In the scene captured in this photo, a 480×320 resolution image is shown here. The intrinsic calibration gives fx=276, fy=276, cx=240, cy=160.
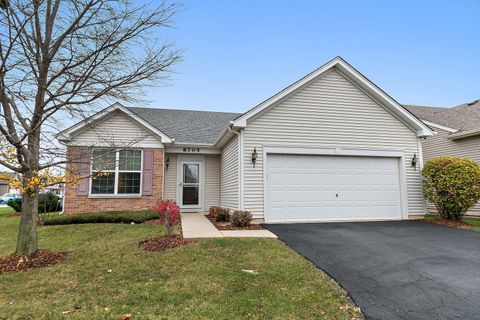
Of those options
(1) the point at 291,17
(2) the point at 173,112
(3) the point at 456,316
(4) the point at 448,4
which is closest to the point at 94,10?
(3) the point at 456,316

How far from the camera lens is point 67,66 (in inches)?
193

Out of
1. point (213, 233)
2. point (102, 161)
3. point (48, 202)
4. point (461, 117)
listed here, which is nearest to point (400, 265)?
point (213, 233)

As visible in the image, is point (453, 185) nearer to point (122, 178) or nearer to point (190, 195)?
point (190, 195)

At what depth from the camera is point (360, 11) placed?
1235 centimetres

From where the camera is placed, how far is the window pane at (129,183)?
424 inches

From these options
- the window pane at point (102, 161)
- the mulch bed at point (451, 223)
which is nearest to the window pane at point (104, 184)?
the window pane at point (102, 161)

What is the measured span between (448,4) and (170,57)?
1286 cm

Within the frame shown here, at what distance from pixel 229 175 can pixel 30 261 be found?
6596 millimetres

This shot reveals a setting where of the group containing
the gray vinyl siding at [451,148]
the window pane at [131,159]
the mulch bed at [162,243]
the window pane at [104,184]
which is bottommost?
the mulch bed at [162,243]

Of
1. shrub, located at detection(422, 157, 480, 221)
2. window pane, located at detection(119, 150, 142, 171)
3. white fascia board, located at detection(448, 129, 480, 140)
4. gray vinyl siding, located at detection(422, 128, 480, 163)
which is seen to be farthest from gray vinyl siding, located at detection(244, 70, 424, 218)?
window pane, located at detection(119, 150, 142, 171)

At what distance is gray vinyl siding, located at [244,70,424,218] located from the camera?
916 centimetres

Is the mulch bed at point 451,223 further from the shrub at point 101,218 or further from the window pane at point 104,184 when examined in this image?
the window pane at point 104,184

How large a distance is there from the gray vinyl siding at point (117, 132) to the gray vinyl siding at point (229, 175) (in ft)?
9.22

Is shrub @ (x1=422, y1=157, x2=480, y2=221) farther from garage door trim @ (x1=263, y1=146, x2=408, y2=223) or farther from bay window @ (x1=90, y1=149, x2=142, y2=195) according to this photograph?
bay window @ (x1=90, y1=149, x2=142, y2=195)
